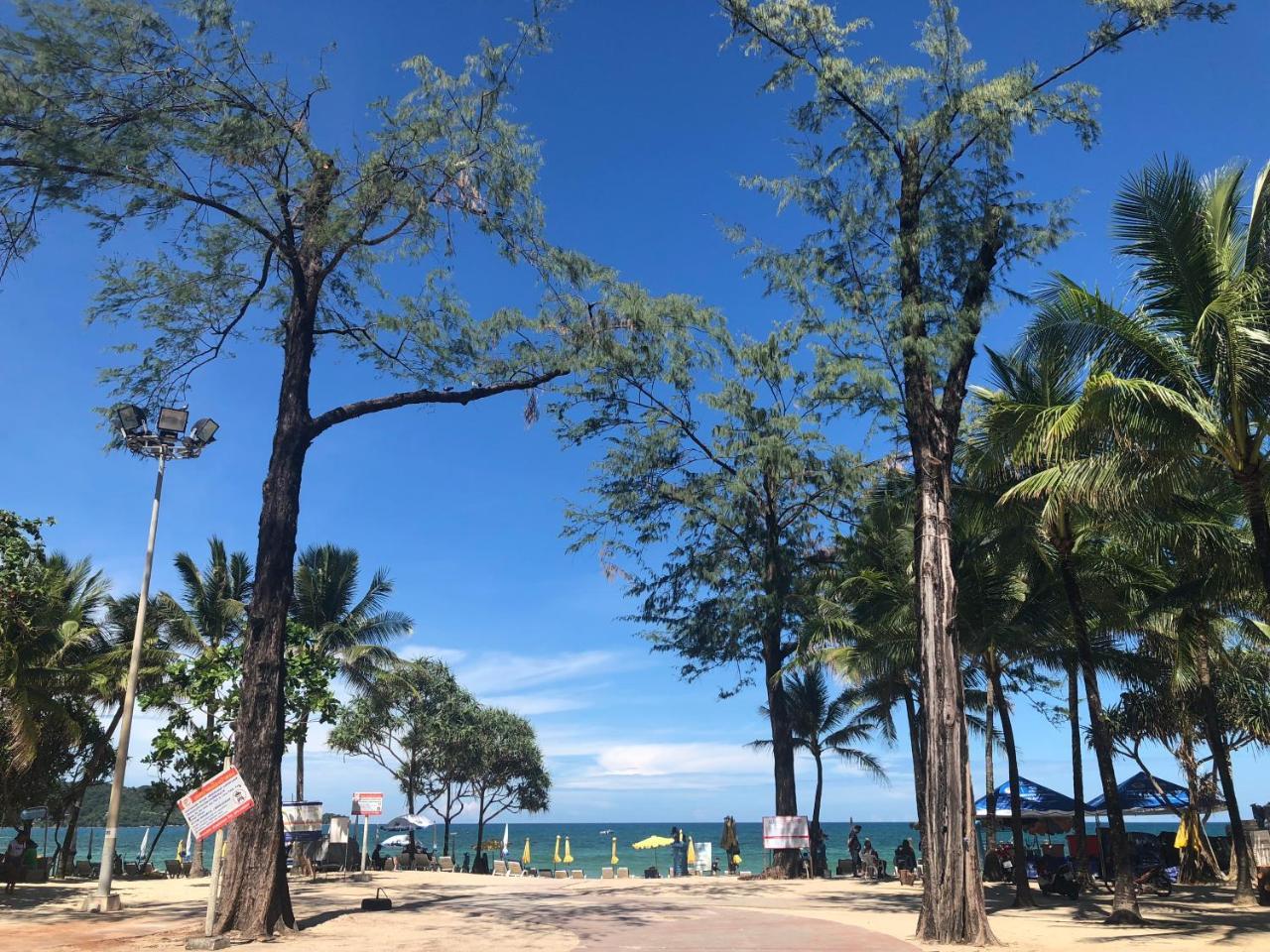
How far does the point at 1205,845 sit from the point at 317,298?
2565 cm

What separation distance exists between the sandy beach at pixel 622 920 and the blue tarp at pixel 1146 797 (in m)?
3.47

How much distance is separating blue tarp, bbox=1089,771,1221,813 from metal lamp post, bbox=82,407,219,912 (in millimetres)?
22576

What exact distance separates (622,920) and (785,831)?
12359mm

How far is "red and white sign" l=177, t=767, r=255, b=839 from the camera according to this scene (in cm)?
1103

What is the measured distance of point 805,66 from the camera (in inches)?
616

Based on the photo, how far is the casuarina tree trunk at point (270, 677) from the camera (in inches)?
500

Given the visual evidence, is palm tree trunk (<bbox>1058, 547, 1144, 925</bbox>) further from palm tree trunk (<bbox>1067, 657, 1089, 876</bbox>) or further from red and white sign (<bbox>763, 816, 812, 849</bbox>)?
red and white sign (<bbox>763, 816, 812, 849</bbox>)

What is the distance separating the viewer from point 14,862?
20.6 m

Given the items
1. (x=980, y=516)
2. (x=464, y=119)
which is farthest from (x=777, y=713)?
(x=464, y=119)

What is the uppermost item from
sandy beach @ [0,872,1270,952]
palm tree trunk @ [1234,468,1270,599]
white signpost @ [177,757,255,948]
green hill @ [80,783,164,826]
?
palm tree trunk @ [1234,468,1270,599]

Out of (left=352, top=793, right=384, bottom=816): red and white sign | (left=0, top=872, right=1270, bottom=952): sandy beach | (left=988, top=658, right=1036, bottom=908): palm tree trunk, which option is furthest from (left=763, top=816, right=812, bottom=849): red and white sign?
(left=352, top=793, right=384, bottom=816): red and white sign

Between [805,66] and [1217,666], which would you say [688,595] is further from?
[805,66]

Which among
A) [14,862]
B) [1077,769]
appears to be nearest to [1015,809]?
[1077,769]

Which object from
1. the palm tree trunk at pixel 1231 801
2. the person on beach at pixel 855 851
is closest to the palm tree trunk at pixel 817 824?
the person on beach at pixel 855 851
